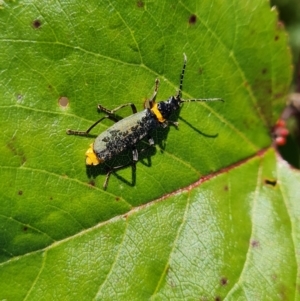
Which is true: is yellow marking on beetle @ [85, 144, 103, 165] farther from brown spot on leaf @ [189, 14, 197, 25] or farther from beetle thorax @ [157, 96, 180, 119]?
brown spot on leaf @ [189, 14, 197, 25]

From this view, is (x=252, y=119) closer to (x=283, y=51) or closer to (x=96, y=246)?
(x=283, y=51)

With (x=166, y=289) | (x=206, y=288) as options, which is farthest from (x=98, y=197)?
(x=206, y=288)

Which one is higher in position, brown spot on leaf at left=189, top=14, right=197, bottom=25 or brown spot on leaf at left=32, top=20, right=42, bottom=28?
brown spot on leaf at left=32, top=20, right=42, bottom=28

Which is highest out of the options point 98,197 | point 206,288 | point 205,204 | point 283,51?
point 283,51

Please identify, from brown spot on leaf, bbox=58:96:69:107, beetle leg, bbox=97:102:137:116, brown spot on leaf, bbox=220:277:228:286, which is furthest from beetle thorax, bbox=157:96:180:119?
brown spot on leaf, bbox=220:277:228:286

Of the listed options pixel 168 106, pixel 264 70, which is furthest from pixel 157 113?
pixel 264 70

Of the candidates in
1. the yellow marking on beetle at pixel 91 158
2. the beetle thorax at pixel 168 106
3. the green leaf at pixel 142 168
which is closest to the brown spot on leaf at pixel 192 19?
the green leaf at pixel 142 168
